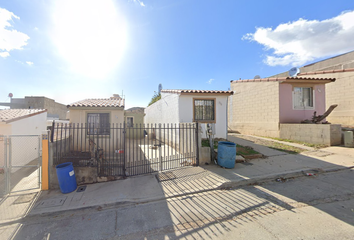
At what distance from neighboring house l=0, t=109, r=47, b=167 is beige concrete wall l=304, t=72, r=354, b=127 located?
2008 cm

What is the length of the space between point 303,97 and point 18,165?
1771cm

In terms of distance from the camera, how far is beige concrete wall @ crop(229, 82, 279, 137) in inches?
428

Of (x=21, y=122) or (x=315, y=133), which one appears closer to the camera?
(x=21, y=122)

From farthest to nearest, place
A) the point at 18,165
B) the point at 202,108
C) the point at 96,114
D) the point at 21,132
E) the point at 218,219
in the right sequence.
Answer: the point at 202,108, the point at 96,114, the point at 21,132, the point at 18,165, the point at 218,219

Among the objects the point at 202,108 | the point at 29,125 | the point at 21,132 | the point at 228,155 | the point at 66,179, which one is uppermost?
the point at 202,108

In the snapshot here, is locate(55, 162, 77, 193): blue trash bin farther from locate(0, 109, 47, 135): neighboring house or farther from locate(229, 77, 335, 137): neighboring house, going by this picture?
locate(229, 77, 335, 137): neighboring house

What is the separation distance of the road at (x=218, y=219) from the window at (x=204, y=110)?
6.43m

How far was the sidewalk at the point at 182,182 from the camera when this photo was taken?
3.51 metres

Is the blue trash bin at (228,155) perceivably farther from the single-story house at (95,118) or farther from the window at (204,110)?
the single-story house at (95,118)

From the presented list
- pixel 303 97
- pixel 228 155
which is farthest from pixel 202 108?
pixel 303 97

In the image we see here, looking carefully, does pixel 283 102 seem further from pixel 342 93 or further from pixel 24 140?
pixel 24 140

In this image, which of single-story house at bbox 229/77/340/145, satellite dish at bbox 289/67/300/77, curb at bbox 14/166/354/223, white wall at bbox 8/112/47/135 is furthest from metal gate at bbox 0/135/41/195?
satellite dish at bbox 289/67/300/77

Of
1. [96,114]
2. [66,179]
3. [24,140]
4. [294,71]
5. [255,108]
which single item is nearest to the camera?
[66,179]

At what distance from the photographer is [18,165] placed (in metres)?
6.46
